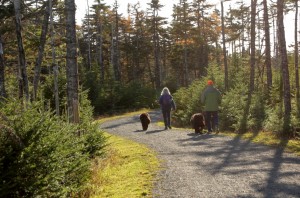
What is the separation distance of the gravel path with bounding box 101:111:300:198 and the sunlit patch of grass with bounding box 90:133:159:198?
0.97 feet

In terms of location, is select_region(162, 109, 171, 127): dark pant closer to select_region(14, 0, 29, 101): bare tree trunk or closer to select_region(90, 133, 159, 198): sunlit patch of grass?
select_region(90, 133, 159, 198): sunlit patch of grass

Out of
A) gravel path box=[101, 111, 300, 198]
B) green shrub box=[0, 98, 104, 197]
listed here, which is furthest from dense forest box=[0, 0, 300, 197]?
gravel path box=[101, 111, 300, 198]

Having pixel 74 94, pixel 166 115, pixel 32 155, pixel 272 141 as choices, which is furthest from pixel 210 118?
pixel 32 155

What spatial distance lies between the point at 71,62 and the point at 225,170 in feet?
18.5

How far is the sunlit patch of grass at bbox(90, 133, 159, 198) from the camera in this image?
673cm

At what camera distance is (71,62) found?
1022cm

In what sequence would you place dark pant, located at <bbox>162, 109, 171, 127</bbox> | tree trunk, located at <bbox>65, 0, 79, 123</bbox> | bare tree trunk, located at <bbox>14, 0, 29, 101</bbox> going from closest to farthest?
1. tree trunk, located at <bbox>65, 0, 79, 123</bbox>
2. bare tree trunk, located at <bbox>14, 0, 29, 101</bbox>
3. dark pant, located at <bbox>162, 109, 171, 127</bbox>

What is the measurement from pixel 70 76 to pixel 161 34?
40.2 m

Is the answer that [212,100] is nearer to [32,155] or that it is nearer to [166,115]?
[166,115]

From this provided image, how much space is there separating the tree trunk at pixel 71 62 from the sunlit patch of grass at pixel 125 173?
1.80m

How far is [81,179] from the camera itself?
678 cm

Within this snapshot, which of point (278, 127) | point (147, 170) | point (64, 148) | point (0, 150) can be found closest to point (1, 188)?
point (0, 150)

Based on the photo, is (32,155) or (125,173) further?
(125,173)

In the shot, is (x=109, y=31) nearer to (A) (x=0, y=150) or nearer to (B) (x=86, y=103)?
(B) (x=86, y=103)
